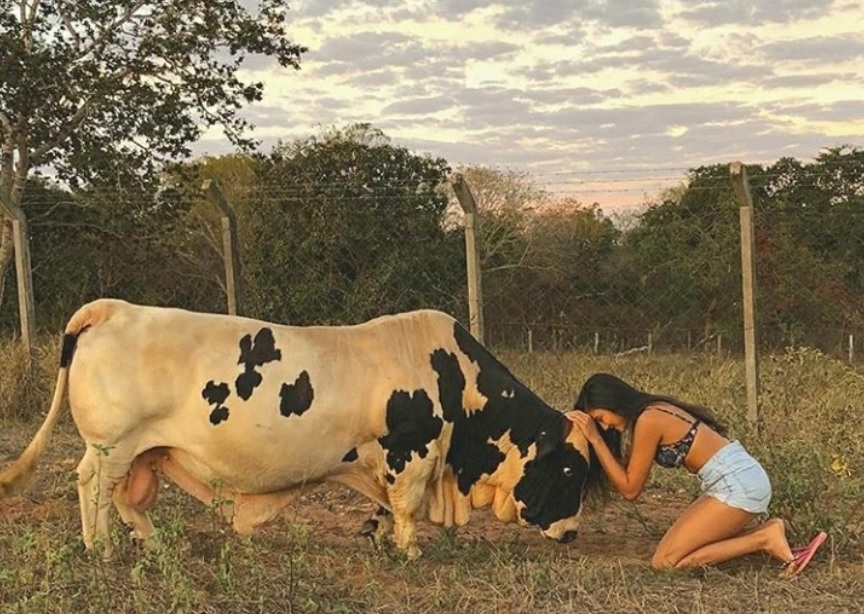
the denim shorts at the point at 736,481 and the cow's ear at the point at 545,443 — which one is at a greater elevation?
the cow's ear at the point at 545,443

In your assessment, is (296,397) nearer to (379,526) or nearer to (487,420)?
(379,526)

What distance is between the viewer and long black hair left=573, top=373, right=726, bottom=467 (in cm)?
522

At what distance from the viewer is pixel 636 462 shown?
16.8ft

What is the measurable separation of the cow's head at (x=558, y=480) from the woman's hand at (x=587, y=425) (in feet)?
0.19

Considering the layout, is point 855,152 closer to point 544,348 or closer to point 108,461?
point 544,348

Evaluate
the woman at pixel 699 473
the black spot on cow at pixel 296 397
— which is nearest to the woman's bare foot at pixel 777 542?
the woman at pixel 699 473

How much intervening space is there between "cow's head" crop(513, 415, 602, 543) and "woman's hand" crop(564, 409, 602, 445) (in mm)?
59

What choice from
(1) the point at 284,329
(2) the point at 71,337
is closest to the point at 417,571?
(1) the point at 284,329

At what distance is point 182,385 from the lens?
5.12m

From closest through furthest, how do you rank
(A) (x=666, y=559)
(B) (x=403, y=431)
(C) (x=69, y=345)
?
(A) (x=666, y=559), (C) (x=69, y=345), (B) (x=403, y=431)

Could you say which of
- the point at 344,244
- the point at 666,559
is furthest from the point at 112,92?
the point at 666,559

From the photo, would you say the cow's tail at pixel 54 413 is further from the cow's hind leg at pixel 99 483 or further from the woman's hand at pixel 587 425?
the woman's hand at pixel 587 425

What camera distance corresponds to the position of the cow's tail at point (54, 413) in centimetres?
519

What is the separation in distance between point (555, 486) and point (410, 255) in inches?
468
